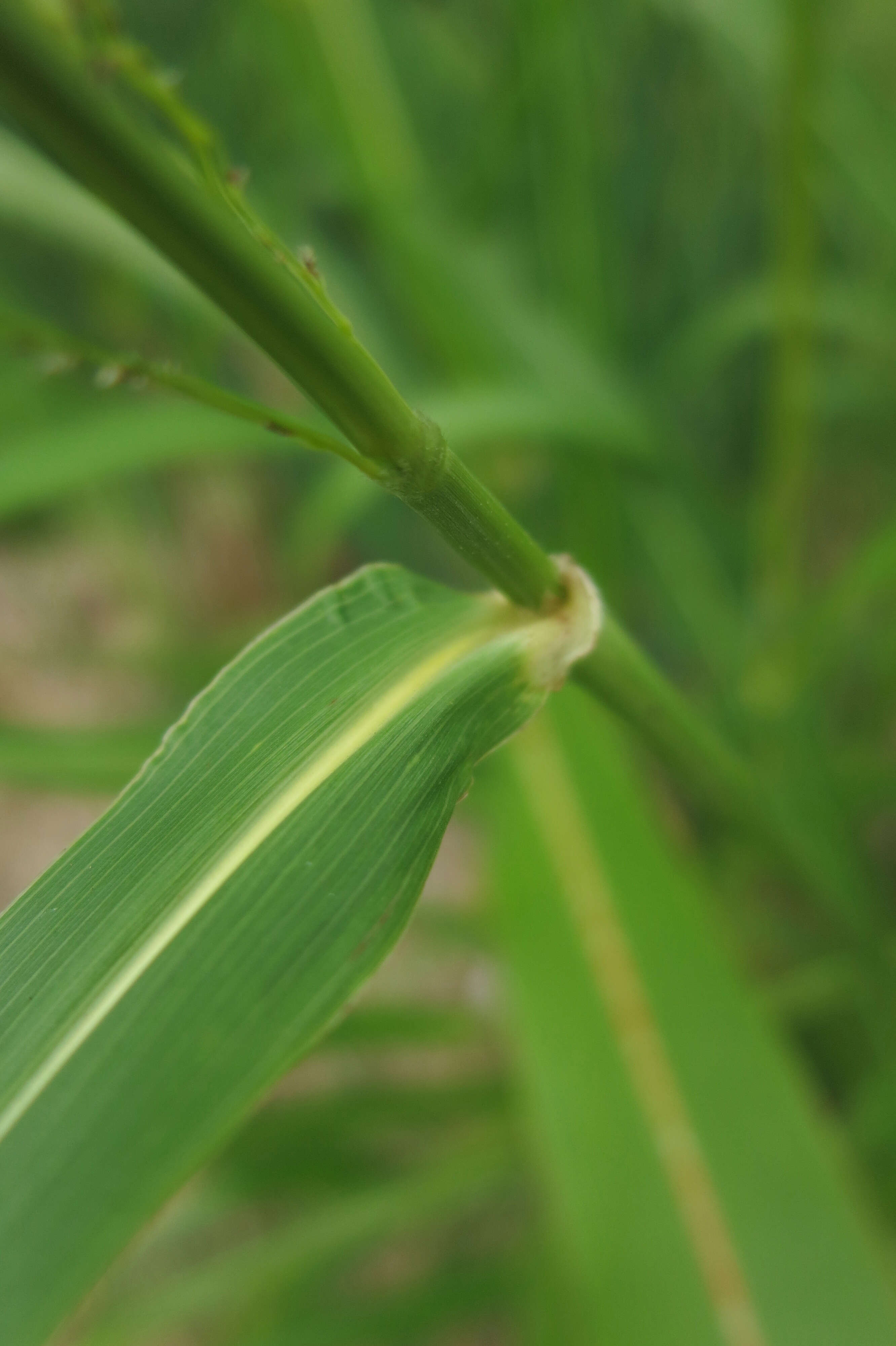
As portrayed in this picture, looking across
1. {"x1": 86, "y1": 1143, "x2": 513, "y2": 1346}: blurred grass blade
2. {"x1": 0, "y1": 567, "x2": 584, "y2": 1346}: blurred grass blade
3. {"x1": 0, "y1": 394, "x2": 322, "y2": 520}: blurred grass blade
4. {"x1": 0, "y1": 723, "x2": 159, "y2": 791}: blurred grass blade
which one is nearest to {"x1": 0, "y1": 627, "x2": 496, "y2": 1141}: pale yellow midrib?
{"x1": 0, "y1": 567, "x2": 584, "y2": 1346}: blurred grass blade

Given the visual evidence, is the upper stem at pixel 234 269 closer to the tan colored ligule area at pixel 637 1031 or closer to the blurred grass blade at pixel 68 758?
the tan colored ligule area at pixel 637 1031

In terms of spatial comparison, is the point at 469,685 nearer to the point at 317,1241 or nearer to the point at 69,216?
the point at 69,216

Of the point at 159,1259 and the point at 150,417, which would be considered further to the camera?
the point at 159,1259

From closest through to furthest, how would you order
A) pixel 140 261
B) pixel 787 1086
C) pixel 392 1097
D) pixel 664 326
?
pixel 787 1086, pixel 140 261, pixel 392 1097, pixel 664 326

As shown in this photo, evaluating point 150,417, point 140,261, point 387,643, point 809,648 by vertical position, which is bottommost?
point 387,643

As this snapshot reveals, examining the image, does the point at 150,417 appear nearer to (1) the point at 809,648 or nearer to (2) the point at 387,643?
(2) the point at 387,643

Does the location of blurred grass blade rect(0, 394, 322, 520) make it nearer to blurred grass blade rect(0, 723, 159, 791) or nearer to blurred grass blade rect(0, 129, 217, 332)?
blurred grass blade rect(0, 129, 217, 332)

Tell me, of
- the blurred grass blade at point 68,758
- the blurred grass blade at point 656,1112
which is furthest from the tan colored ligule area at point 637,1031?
the blurred grass blade at point 68,758

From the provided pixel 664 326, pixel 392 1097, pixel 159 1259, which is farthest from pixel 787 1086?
pixel 159 1259
